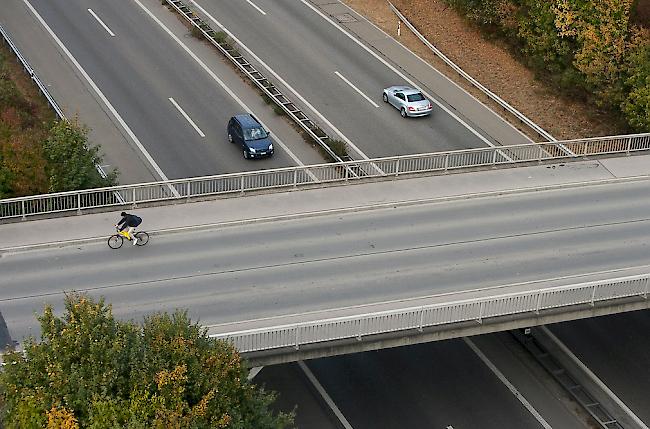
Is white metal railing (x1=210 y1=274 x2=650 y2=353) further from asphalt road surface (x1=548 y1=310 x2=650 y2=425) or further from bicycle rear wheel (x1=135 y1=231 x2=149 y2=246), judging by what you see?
bicycle rear wheel (x1=135 y1=231 x2=149 y2=246)

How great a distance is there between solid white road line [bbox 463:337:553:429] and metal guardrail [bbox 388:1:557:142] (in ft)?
49.1

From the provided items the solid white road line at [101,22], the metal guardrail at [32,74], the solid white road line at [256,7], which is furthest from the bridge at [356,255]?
the solid white road line at [256,7]

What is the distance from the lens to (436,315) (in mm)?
25250

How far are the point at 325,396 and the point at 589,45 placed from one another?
78.1ft

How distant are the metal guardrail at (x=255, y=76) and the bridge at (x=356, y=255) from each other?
34.9 feet

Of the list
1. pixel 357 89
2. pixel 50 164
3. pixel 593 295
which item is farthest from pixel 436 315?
pixel 357 89

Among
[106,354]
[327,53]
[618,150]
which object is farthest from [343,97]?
[106,354]

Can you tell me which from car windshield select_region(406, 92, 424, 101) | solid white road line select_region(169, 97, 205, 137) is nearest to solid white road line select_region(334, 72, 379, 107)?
car windshield select_region(406, 92, 424, 101)

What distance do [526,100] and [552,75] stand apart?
200cm

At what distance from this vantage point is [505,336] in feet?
107

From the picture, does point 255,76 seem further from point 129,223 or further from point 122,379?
point 122,379

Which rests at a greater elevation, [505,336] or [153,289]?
[153,289]

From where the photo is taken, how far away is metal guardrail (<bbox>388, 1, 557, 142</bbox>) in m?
44.9

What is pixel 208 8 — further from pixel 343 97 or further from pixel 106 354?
pixel 106 354
